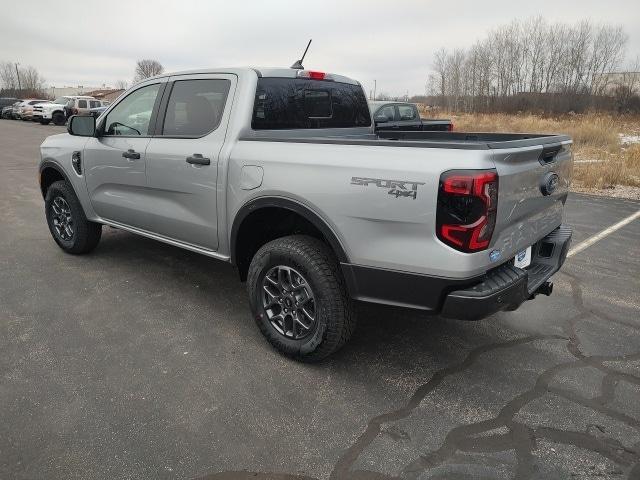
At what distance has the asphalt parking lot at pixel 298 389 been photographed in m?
2.24

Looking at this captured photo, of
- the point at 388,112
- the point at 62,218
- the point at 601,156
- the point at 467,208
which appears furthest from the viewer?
the point at 601,156

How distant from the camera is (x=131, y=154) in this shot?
13.0ft

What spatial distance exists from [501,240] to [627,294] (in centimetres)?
257

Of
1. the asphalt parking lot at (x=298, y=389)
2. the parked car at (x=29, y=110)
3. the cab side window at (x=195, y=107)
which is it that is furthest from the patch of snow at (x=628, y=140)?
the parked car at (x=29, y=110)

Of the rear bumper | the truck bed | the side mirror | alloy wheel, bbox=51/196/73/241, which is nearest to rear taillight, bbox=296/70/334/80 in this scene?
the truck bed

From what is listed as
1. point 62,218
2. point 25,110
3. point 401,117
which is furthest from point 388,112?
point 25,110

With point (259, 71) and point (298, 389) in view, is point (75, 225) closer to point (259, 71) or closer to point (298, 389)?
point (259, 71)

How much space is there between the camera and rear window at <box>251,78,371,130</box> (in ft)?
11.2

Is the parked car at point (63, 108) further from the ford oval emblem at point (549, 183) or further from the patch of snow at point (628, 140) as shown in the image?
the ford oval emblem at point (549, 183)

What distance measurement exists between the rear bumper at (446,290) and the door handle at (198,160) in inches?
51.7

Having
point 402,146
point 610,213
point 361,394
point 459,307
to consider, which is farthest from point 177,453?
point 610,213

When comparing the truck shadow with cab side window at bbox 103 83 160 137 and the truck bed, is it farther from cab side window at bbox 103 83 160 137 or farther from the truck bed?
cab side window at bbox 103 83 160 137

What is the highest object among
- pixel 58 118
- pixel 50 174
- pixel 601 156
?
pixel 58 118

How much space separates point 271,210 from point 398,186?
3.42 feet
